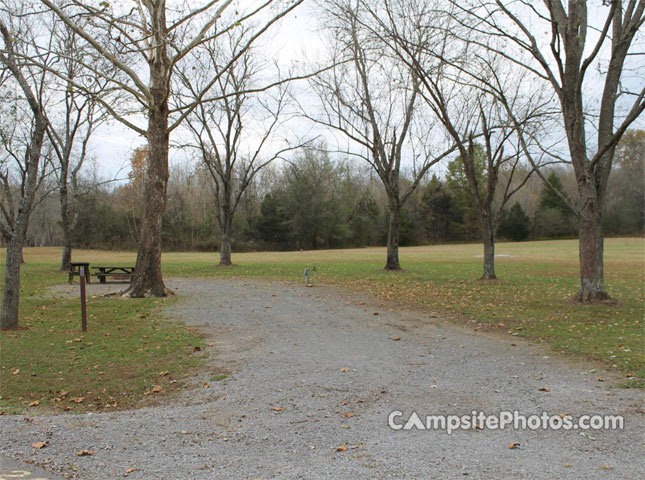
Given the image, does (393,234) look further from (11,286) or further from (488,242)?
(11,286)

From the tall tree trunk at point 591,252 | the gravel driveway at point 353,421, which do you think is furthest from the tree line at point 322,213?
the gravel driveway at point 353,421

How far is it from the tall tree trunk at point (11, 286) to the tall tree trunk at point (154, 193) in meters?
4.95

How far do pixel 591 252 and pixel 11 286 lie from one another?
12.3 meters

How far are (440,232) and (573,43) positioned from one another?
62302 mm

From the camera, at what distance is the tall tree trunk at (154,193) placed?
46.4ft

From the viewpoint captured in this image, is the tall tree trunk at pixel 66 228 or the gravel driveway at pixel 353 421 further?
the tall tree trunk at pixel 66 228

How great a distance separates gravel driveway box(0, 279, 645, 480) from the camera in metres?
3.74

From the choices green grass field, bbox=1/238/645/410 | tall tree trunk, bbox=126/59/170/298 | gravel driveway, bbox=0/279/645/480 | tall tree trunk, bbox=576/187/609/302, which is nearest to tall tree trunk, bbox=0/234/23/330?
green grass field, bbox=1/238/645/410

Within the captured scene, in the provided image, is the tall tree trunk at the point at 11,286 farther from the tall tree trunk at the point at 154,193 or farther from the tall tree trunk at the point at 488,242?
the tall tree trunk at the point at 488,242

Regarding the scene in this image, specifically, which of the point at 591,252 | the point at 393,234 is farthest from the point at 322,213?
the point at 591,252

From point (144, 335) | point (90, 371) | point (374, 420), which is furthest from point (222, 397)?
point (144, 335)

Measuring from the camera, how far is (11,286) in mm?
9117

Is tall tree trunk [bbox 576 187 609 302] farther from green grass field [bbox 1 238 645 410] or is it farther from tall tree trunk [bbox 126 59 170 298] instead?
tall tree trunk [bbox 126 59 170 298]

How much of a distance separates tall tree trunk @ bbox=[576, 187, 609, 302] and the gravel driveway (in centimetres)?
468
